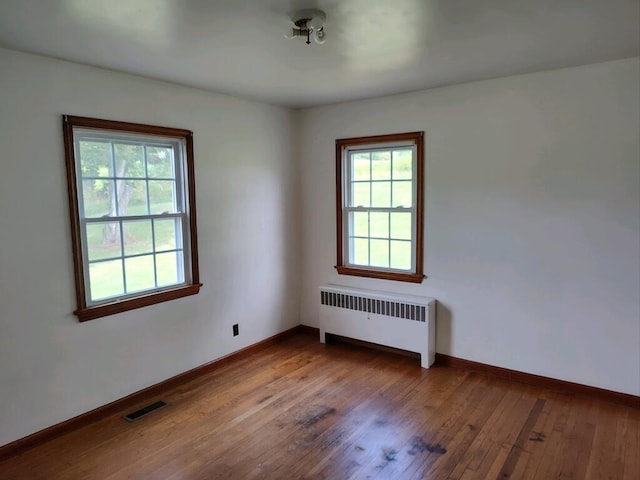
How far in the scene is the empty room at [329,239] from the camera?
2.46 m

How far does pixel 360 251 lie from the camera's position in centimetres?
443

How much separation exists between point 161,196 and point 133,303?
0.86 meters

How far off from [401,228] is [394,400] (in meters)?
1.57

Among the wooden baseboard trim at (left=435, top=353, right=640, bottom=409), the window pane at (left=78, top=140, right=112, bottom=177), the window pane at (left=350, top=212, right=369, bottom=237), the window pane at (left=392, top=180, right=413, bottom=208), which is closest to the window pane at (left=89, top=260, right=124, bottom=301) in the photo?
the window pane at (left=78, top=140, right=112, bottom=177)

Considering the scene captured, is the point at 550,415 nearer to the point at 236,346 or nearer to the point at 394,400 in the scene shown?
the point at 394,400

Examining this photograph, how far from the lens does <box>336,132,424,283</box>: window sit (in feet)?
13.0

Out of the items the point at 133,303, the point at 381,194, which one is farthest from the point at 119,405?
the point at 381,194

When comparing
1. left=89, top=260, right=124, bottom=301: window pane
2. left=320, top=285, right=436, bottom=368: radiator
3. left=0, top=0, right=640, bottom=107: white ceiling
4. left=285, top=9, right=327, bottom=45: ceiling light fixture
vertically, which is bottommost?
left=320, top=285, right=436, bottom=368: radiator

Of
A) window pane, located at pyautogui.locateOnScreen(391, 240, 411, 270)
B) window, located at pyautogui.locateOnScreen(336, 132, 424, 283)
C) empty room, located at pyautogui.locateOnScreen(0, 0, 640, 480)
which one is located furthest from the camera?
window pane, located at pyautogui.locateOnScreen(391, 240, 411, 270)

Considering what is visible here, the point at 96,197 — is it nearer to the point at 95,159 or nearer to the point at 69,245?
the point at 95,159

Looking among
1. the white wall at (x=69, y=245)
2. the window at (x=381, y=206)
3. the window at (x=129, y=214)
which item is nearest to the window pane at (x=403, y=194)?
the window at (x=381, y=206)

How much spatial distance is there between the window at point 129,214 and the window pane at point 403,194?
184cm

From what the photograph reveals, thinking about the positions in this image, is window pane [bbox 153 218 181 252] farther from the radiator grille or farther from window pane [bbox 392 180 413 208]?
window pane [bbox 392 180 413 208]

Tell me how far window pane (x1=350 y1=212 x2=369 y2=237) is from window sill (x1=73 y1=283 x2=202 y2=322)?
164 centimetres
